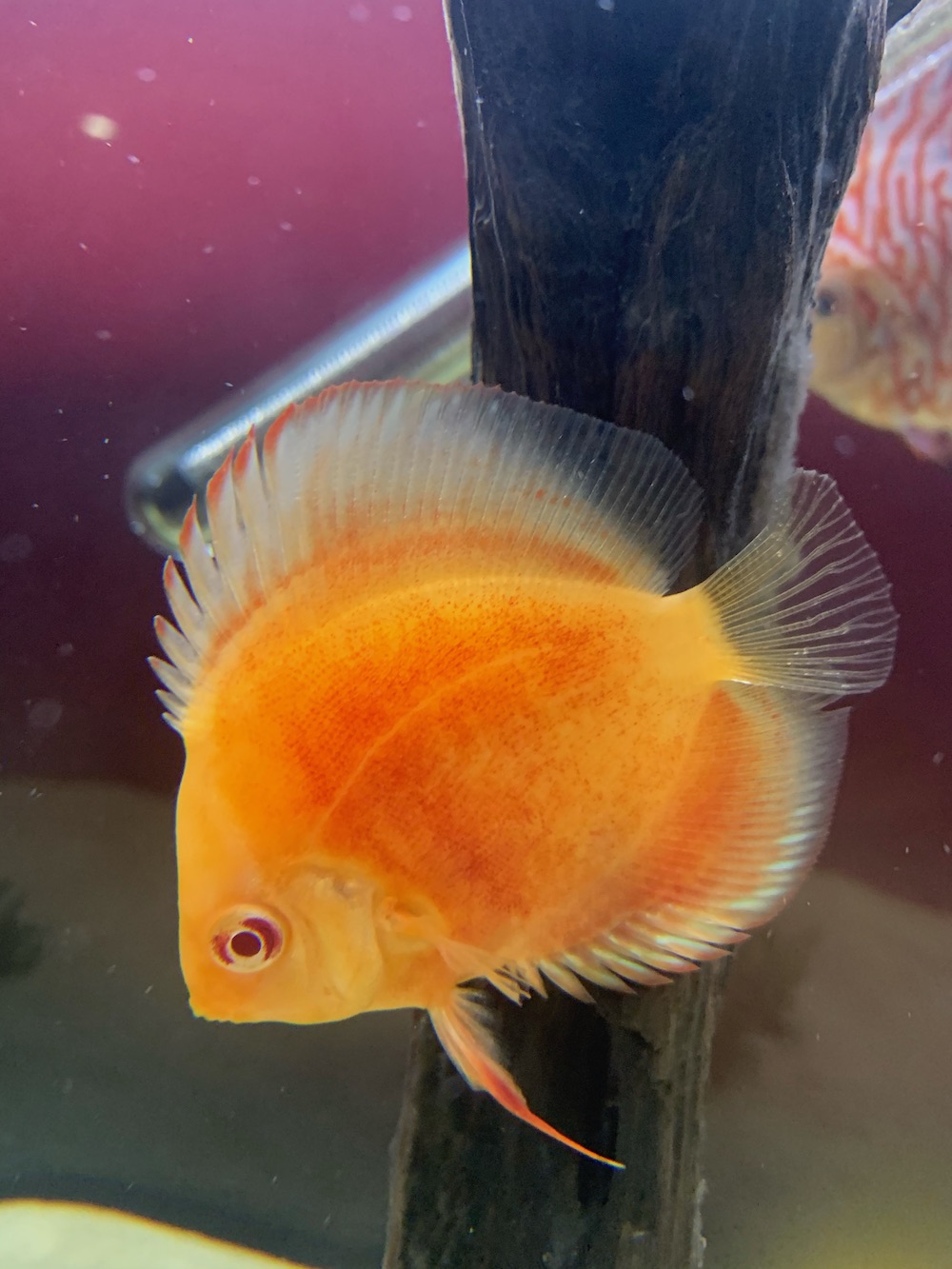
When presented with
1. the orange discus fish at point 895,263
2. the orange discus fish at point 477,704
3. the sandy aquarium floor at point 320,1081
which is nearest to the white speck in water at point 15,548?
the sandy aquarium floor at point 320,1081

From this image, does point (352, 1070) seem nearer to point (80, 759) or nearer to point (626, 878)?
point (80, 759)

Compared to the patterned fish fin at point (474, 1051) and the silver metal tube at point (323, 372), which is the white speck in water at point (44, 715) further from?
the patterned fish fin at point (474, 1051)

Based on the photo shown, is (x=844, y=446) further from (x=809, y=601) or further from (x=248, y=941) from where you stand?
(x=248, y=941)

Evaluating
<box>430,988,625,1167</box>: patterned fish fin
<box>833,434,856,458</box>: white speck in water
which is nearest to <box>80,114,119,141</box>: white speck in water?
<box>833,434,856,458</box>: white speck in water

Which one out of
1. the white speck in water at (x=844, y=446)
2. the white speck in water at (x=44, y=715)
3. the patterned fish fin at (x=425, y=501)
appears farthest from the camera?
the white speck in water at (x=44, y=715)

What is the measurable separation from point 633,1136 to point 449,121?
185cm

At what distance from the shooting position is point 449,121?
5.60 ft

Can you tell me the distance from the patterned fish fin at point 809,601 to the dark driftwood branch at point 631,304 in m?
0.15

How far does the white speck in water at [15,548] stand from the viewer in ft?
5.69

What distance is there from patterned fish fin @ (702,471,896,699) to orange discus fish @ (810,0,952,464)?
1.03 meters

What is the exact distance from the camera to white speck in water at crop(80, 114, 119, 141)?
1.63 meters

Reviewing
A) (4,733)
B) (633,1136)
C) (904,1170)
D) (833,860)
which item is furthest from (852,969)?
(4,733)

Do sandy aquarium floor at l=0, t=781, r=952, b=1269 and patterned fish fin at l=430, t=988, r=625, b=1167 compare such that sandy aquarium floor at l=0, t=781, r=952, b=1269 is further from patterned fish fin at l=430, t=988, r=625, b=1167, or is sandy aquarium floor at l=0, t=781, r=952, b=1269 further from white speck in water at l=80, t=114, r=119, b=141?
white speck in water at l=80, t=114, r=119, b=141

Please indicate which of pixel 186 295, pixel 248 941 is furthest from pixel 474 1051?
pixel 186 295
